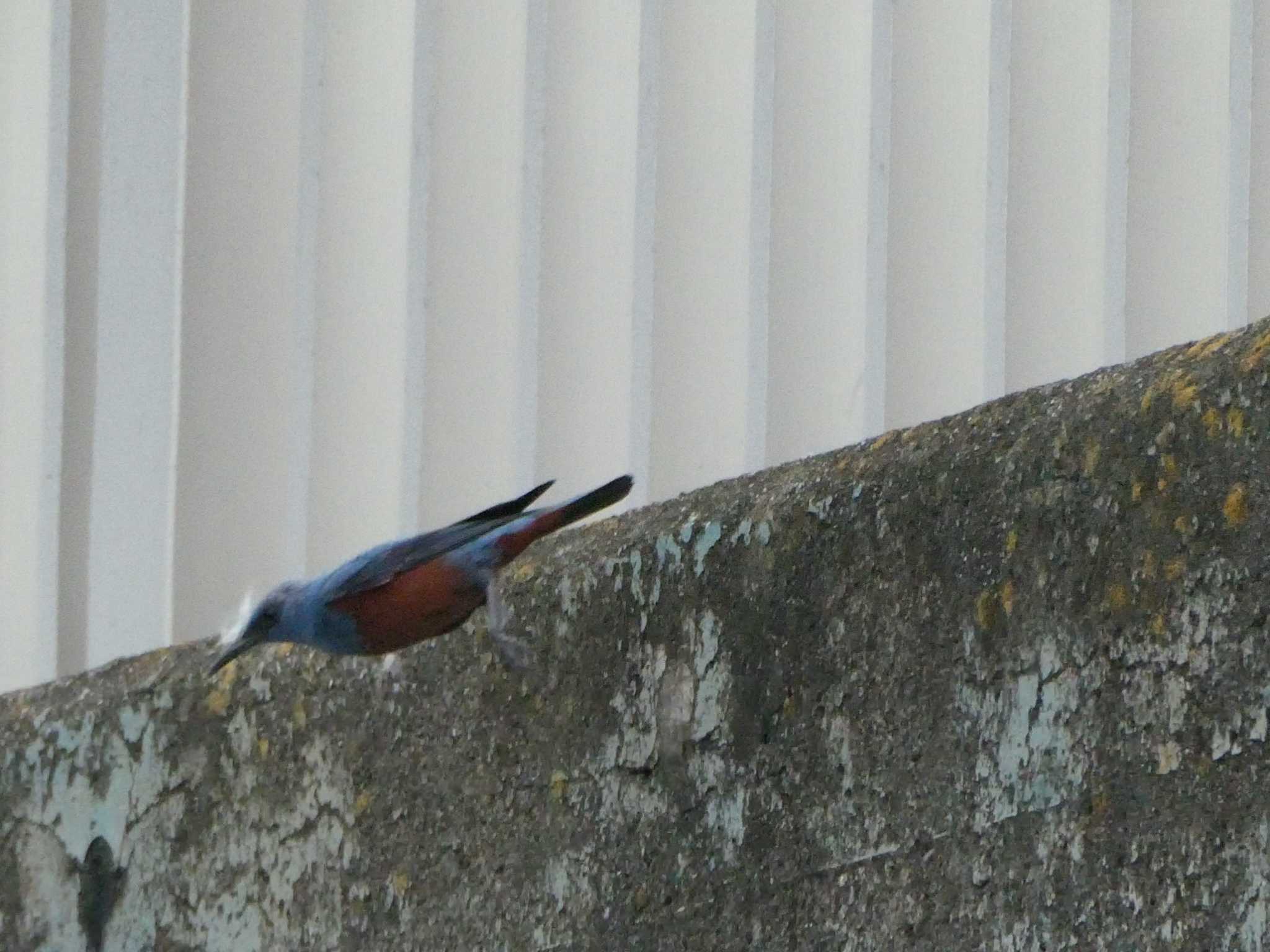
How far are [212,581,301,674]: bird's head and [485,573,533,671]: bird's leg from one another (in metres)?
0.21

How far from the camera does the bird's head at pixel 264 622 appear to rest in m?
2.26

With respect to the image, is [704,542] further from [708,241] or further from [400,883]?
[708,241]

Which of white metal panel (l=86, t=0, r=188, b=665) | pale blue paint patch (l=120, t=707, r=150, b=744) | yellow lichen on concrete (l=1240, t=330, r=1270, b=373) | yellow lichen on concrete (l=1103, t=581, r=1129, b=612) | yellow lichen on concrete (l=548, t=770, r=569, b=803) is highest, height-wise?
white metal panel (l=86, t=0, r=188, b=665)

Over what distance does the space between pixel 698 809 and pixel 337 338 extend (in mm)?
2500

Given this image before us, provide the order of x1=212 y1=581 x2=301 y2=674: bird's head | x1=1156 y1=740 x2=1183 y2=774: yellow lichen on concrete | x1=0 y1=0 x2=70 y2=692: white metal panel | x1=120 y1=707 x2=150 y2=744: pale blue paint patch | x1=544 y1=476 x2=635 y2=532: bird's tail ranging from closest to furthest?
x1=1156 y1=740 x2=1183 y2=774: yellow lichen on concrete → x1=544 y1=476 x2=635 y2=532: bird's tail → x1=212 y1=581 x2=301 y2=674: bird's head → x1=120 y1=707 x2=150 y2=744: pale blue paint patch → x1=0 y1=0 x2=70 y2=692: white metal panel

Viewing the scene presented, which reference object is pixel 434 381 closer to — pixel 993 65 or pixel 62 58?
pixel 62 58

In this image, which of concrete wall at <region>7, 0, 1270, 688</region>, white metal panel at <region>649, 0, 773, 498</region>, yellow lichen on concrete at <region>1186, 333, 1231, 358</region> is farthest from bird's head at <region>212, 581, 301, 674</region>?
white metal panel at <region>649, 0, 773, 498</region>

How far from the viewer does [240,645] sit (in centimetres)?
234

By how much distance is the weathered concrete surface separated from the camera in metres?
1.79

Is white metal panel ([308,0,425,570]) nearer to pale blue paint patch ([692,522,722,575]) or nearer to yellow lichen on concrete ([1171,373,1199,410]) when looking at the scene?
pale blue paint patch ([692,522,722,575])

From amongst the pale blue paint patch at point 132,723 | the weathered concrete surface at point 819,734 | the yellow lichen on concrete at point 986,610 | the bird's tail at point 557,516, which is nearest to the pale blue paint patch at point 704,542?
the weathered concrete surface at point 819,734

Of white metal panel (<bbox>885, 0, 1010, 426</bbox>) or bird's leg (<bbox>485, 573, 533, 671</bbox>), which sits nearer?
bird's leg (<bbox>485, 573, 533, 671</bbox>)

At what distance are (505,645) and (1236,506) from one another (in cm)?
88

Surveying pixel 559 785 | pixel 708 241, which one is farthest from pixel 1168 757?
pixel 708 241
